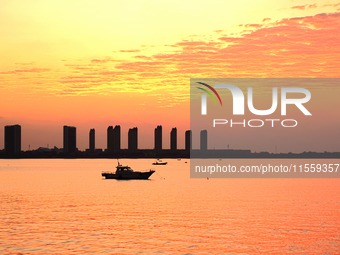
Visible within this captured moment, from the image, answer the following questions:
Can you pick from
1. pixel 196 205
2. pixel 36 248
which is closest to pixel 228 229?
pixel 36 248

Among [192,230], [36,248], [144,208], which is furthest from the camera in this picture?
[144,208]

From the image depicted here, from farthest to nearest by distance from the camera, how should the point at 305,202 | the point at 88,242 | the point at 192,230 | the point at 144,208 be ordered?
the point at 305,202
the point at 144,208
the point at 192,230
the point at 88,242

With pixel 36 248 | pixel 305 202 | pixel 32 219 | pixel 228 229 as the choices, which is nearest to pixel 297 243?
pixel 228 229

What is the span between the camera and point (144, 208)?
99.4m

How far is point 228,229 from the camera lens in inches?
2847

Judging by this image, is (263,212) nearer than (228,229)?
No

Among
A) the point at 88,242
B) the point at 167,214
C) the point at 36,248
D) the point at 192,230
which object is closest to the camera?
the point at 36,248

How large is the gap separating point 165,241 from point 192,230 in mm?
8305

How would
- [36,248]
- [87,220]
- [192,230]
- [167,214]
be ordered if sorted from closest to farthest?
[36,248] → [192,230] → [87,220] → [167,214]

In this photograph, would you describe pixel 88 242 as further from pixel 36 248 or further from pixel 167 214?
pixel 167 214

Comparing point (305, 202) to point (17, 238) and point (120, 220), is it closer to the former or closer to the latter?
point (120, 220)

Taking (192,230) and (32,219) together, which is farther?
(32,219)

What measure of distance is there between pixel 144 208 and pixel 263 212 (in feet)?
66.6

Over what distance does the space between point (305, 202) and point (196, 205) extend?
22.4 meters
